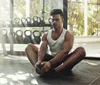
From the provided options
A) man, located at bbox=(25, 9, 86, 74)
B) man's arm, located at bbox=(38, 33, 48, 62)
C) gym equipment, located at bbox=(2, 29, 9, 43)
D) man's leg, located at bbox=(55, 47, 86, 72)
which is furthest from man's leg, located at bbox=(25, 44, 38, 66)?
gym equipment, located at bbox=(2, 29, 9, 43)

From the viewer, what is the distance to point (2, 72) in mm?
3328

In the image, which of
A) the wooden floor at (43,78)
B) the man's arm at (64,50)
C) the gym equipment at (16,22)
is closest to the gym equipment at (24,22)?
the gym equipment at (16,22)

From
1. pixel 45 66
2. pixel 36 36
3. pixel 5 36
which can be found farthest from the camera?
pixel 36 36

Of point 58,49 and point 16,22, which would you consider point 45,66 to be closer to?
point 58,49

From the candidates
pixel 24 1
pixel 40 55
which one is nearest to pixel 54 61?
pixel 40 55

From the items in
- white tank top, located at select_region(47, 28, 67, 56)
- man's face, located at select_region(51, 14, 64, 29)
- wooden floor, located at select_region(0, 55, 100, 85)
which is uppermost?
man's face, located at select_region(51, 14, 64, 29)

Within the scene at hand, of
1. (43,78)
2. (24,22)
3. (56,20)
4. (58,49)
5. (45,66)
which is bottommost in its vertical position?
(43,78)

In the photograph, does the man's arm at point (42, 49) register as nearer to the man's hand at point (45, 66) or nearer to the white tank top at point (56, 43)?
the white tank top at point (56, 43)

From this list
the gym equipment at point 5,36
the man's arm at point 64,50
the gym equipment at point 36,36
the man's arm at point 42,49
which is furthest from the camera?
the gym equipment at point 36,36

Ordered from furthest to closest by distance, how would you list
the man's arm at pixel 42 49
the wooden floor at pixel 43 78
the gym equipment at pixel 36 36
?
the gym equipment at pixel 36 36 → the man's arm at pixel 42 49 → the wooden floor at pixel 43 78

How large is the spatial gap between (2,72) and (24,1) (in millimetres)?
3602

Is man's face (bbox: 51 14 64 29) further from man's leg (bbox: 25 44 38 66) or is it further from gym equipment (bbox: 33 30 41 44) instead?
gym equipment (bbox: 33 30 41 44)

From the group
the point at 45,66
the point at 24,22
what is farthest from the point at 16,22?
the point at 45,66

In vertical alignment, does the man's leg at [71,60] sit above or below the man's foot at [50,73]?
above
